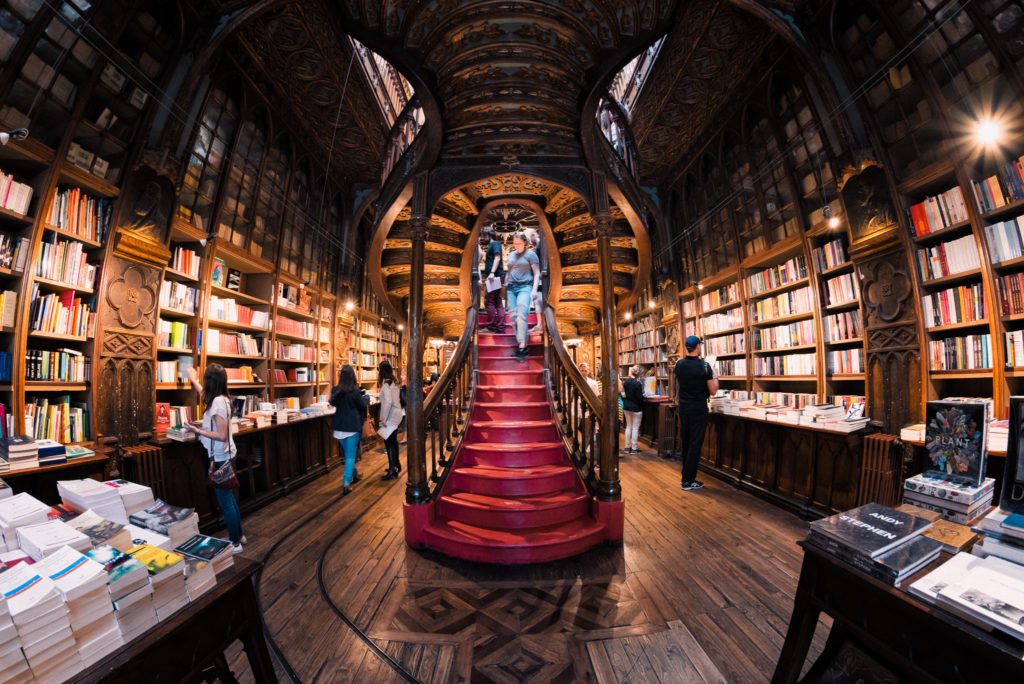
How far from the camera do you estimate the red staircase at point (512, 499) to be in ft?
8.95

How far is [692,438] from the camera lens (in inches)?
168

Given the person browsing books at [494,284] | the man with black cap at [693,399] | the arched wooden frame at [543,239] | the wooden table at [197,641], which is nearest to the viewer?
the wooden table at [197,641]

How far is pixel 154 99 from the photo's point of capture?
3188mm

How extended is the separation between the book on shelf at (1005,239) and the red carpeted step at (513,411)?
352 centimetres

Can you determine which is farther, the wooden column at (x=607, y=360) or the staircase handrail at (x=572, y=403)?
the staircase handrail at (x=572, y=403)

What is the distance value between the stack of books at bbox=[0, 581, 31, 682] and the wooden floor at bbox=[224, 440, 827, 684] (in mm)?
1294

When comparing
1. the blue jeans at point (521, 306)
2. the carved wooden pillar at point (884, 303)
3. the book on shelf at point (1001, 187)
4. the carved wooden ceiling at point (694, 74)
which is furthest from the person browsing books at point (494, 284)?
the book on shelf at point (1001, 187)

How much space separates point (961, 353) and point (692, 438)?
7.23 ft

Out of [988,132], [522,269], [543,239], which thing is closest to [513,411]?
[522,269]

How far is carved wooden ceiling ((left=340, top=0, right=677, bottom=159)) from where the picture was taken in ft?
8.14

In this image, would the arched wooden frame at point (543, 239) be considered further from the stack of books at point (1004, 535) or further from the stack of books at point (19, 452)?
→ the stack of books at point (1004, 535)

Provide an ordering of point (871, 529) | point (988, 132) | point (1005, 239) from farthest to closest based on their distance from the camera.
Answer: point (1005, 239)
point (988, 132)
point (871, 529)

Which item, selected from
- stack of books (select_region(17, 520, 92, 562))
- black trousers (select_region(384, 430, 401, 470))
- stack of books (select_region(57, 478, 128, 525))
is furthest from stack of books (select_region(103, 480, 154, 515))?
black trousers (select_region(384, 430, 401, 470))

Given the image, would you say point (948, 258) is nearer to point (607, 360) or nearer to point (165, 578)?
point (607, 360)
